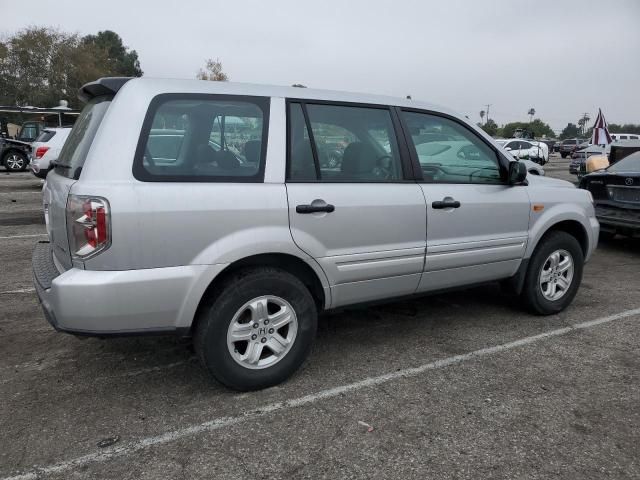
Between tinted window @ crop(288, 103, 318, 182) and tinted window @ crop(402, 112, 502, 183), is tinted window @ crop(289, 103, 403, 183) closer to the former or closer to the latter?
tinted window @ crop(288, 103, 318, 182)

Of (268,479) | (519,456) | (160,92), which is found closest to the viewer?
(268,479)

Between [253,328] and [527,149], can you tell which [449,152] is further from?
[527,149]

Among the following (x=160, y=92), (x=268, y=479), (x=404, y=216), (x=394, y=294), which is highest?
(x=160, y=92)

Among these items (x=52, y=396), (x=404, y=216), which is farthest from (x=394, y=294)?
(x=52, y=396)

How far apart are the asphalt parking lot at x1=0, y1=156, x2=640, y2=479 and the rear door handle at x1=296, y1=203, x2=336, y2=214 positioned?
109 centimetres

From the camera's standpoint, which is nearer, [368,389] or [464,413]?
[464,413]

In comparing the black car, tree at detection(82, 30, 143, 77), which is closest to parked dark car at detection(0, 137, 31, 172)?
the black car

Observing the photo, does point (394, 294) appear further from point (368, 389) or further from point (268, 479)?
point (268, 479)

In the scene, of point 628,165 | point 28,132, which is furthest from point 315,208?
point 28,132

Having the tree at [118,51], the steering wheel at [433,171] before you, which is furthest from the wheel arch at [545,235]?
the tree at [118,51]

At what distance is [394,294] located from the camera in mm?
3686

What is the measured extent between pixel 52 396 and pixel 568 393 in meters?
3.09

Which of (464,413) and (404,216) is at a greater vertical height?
(404,216)

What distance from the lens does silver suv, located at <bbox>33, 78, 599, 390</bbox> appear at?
2705mm
